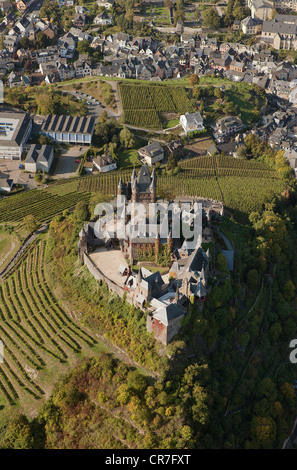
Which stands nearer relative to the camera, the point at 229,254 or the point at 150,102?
the point at 229,254

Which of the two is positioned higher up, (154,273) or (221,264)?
(154,273)

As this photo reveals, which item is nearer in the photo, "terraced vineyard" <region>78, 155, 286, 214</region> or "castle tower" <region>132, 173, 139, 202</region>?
"castle tower" <region>132, 173, 139, 202</region>

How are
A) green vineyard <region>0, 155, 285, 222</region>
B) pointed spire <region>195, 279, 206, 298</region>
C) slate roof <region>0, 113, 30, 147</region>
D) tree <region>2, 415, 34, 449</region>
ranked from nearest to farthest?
tree <region>2, 415, 34, 449</region> → pointed spire <region>195, 279, 206, 298</region> → green vineyard <region>0, 155, 285, 222</region> → slate roof <region>0, 113, 30, 147</region>

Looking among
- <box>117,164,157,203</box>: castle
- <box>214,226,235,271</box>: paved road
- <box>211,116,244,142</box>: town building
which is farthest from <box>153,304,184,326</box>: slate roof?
<box>211,116,244,142</box>: town building

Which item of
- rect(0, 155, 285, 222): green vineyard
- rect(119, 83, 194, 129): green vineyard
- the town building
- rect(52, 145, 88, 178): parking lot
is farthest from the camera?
rect(119, 83, 194, 129): green vineyard

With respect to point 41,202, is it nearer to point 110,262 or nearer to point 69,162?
point 69,162

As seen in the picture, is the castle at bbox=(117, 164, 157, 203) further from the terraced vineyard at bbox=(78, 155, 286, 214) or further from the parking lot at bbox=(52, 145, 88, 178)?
the parking lot at bbox=(52, 145, 88, 178)

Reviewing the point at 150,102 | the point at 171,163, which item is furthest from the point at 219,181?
the point at 150,102

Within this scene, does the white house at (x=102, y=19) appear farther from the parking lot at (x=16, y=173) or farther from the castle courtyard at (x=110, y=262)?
the castle courtyard at (x=110, y=262)
